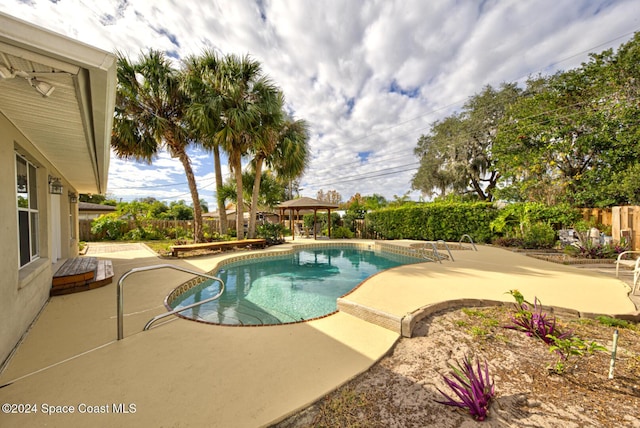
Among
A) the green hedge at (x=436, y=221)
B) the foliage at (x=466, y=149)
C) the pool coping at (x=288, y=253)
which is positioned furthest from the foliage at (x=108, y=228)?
the foliage at (x=466, y=149)

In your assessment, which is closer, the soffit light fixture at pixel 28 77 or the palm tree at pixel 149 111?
the soffit light fixture at pixel 28 77

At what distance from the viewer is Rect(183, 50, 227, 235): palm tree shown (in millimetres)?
10070

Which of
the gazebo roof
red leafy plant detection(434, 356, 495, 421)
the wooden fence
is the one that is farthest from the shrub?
red leafy plant detection(434, 356, 495, 421)

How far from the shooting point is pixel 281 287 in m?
6.34

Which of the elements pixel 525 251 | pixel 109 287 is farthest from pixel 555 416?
pixel 525 251

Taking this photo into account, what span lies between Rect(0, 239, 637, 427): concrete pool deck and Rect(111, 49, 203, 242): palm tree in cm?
813

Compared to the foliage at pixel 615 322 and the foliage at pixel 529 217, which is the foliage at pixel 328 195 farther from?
the foliage at pixel 615 322

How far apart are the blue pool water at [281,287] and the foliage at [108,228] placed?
11.3m

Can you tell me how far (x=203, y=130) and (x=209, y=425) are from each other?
1092cm

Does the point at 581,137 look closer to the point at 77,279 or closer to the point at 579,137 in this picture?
the point at 579,137

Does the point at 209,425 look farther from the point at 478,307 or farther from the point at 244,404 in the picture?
the point at 478,307

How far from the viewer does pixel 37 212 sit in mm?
4219

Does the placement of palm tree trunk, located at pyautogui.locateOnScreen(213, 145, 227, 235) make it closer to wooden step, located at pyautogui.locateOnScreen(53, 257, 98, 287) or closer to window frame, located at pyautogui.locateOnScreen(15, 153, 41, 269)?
wooden step, located at pyautogui.locateOnScreen(53, 257, 98, 287)

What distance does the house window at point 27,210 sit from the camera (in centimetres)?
351
